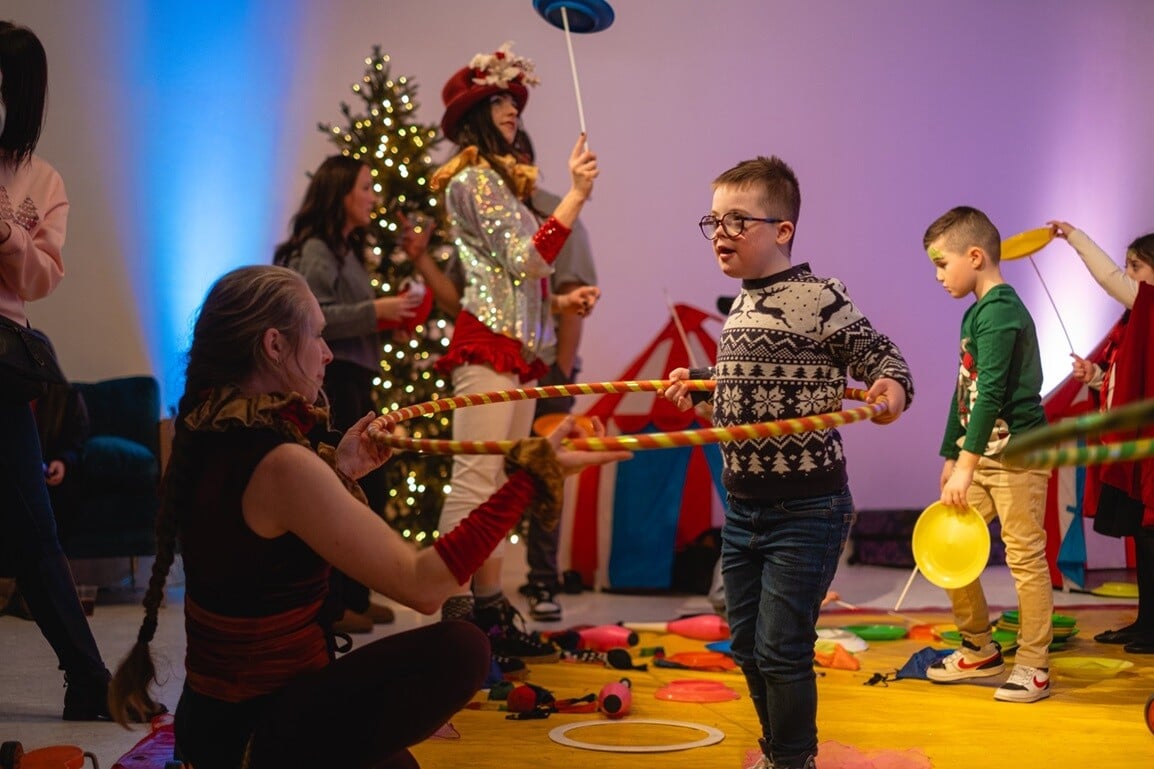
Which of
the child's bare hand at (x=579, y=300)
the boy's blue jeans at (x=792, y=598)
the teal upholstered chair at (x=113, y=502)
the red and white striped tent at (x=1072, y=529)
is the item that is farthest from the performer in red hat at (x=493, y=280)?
the red and white striped tent at (x=1072, y=529)

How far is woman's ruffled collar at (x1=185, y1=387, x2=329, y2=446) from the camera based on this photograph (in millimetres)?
1920

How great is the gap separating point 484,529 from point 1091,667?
262cm

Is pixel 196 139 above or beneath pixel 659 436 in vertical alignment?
above

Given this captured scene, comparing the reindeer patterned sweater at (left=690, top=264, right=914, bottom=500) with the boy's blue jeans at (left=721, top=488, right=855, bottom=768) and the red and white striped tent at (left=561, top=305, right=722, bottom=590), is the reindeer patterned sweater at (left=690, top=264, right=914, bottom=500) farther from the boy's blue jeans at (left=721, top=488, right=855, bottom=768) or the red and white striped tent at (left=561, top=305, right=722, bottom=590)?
the red and white striped tent at (left=561, top=305, right=722, bottom=590)

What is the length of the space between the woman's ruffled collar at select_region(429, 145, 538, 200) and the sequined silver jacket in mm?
34

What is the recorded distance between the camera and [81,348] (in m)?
6.28

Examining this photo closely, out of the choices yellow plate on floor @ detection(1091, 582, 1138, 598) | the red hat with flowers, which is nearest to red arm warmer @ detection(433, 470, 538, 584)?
the red hat with flowers

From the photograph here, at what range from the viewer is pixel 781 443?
8.05 ft

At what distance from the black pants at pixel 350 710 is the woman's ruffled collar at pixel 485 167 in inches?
83.1

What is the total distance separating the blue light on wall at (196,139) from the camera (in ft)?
21.0

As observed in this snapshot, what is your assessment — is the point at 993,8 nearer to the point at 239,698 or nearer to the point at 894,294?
the point at 894,294

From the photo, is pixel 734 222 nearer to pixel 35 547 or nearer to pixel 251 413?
pixel 251 413

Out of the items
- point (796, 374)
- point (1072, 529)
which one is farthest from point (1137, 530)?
point (796, 374)

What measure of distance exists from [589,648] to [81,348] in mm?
3618
